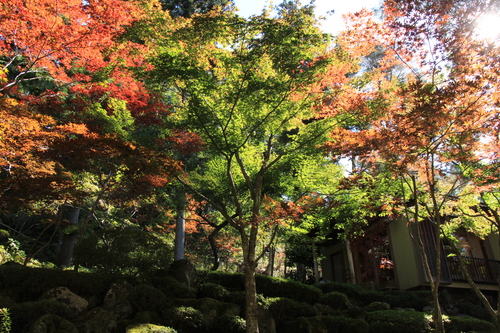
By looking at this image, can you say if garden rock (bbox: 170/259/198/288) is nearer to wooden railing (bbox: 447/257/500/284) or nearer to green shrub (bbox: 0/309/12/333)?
green shrub (bbox: 0/309/12/333)

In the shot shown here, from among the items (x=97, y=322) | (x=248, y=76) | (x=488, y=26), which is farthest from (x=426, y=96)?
(x=97, y=322)

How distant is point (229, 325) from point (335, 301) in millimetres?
3757

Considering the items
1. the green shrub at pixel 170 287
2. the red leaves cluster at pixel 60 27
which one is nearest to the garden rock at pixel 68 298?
the green shrub at pixel 170 287

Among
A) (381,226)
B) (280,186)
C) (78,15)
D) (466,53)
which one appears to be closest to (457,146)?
(466,53)

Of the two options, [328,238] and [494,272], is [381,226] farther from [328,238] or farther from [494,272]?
[494,272]

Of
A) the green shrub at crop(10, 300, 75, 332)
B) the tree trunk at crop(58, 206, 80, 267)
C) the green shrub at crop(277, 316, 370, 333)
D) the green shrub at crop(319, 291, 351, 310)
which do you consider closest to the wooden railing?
the green shrub at crop(319, 291, 351, 310)

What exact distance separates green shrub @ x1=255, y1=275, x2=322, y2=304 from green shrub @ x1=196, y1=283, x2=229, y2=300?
1.34m

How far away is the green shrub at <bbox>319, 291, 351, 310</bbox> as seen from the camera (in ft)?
29.9

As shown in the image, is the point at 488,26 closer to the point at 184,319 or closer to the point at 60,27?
the point at 184,319

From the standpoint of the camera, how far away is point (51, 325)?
5141 millimetres

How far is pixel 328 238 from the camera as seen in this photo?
14.9 metres

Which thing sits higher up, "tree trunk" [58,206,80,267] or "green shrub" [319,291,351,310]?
"tree trunk" [58,206,80,267]

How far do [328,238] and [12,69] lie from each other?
14804 mm

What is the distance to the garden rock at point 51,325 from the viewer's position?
499 cm
